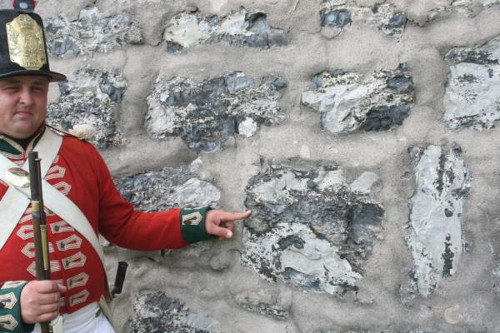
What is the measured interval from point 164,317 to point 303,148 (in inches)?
25.1

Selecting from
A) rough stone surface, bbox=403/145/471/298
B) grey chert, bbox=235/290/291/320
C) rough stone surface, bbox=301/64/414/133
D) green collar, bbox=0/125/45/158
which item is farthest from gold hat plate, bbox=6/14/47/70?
rough stone surface, bbox=403/145/471/298

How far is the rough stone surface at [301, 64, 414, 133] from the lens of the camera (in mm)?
1445

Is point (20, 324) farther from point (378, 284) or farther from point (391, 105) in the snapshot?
point (391, 105)

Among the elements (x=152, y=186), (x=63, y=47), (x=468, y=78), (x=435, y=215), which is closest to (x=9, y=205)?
(x=152, y=186)

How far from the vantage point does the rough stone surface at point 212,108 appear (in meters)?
1.59

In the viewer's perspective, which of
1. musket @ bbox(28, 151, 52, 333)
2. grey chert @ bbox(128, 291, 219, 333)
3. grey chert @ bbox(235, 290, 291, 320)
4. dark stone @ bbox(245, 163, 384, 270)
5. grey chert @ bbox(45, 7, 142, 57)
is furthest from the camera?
grey chert @ bbox(45, 7, 142, 57)

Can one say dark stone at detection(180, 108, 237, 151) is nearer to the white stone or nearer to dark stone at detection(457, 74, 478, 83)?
the white stone

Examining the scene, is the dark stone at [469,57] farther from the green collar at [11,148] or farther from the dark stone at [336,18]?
the green collar at [11,148]

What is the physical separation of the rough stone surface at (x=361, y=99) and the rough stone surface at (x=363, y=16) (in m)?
0.10

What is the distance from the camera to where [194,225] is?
1.61 metres

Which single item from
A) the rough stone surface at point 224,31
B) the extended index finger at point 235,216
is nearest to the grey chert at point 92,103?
the rough stone surface at point 224,31

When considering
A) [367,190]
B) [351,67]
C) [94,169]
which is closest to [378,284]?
[367,190]

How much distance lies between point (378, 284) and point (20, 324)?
0.82 m

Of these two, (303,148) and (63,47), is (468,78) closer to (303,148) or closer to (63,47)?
(303,148)
